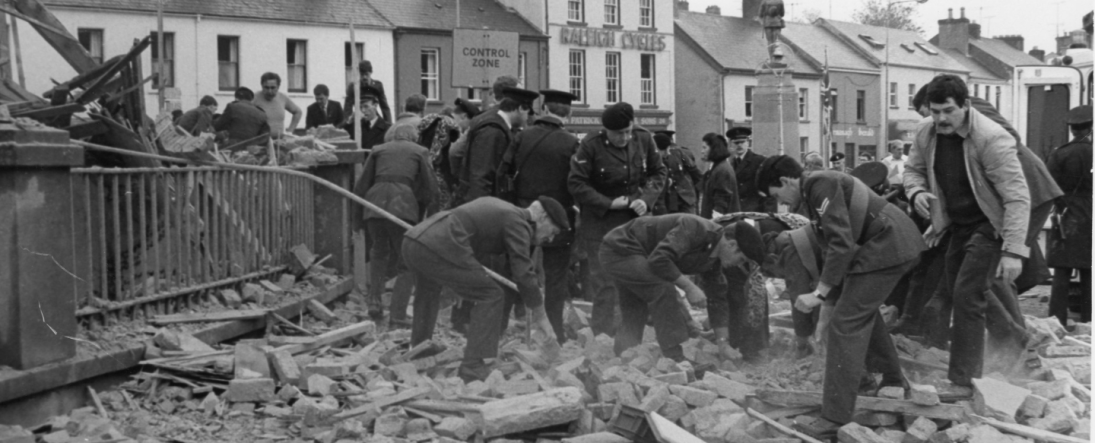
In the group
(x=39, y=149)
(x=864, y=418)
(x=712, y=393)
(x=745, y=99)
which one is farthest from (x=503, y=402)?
(x=745, y=99)

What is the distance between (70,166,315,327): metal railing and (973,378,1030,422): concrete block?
527 centimetres

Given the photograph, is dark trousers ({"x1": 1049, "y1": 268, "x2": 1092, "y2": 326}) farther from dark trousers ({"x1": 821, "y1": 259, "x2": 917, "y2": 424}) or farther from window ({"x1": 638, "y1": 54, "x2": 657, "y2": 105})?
window ({"x1": 638, "y1": 54, "x2": 657, "y2": 105})

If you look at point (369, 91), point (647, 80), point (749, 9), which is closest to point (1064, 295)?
point (369, 91)

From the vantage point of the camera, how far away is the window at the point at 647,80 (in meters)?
48.7

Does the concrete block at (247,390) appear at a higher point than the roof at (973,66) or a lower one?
lower

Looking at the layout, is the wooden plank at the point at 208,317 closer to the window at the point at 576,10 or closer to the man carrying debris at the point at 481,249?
the man carrying debris at the point at 481,249

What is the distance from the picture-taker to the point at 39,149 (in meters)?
6.63

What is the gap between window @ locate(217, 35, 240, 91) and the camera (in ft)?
110

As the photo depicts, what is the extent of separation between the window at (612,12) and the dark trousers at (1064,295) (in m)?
37.2

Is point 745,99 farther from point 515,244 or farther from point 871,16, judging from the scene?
point 515,244

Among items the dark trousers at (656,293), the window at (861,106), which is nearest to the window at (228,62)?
the dark trousers at (656,293)

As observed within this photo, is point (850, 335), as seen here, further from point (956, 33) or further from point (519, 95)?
point (956, 33)

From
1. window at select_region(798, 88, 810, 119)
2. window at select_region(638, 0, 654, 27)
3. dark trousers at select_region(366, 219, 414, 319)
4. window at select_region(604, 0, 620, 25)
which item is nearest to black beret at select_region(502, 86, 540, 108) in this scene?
dark trousers at select_region(366, 219, 414, 319)

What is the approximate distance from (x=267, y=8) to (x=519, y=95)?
2571cm
